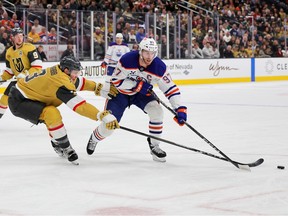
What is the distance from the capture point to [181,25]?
16531 mm

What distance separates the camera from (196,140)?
22.9 ft

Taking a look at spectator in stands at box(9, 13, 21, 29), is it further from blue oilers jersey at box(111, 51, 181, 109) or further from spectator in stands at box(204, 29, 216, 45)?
blue oilers jersey at box(111, 51, 181, 109)

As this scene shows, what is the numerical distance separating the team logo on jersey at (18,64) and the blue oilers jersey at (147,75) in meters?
2.53

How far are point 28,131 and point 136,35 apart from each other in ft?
27.2

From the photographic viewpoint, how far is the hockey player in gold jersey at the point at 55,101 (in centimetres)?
527

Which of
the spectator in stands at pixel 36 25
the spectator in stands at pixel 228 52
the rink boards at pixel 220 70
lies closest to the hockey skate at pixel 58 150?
the spectator in stands at pixel 36 25

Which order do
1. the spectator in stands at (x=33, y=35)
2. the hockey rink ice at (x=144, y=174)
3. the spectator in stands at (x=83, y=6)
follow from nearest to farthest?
the hockey rink ice at (x=144, y=174), the spectator in stands at (x=33, y=35), the spectator in stands at (x=83, y=6)

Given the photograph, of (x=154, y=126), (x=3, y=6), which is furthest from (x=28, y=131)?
(x=3, y=6)

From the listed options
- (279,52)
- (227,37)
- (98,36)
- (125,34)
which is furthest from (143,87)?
(279,52)

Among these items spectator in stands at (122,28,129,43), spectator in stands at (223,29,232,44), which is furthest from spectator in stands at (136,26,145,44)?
spectator in stands at (223,29,232,44)

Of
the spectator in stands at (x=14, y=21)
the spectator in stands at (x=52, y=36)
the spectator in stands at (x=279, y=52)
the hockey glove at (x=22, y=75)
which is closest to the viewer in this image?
the hockey glove at (x=22, y=75)

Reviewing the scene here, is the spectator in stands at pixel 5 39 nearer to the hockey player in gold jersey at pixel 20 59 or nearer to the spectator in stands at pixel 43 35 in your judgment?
the spectator in stands at pixel 43 35

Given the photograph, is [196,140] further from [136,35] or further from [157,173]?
[136,35]

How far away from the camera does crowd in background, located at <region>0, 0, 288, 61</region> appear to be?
1420 centimetres
